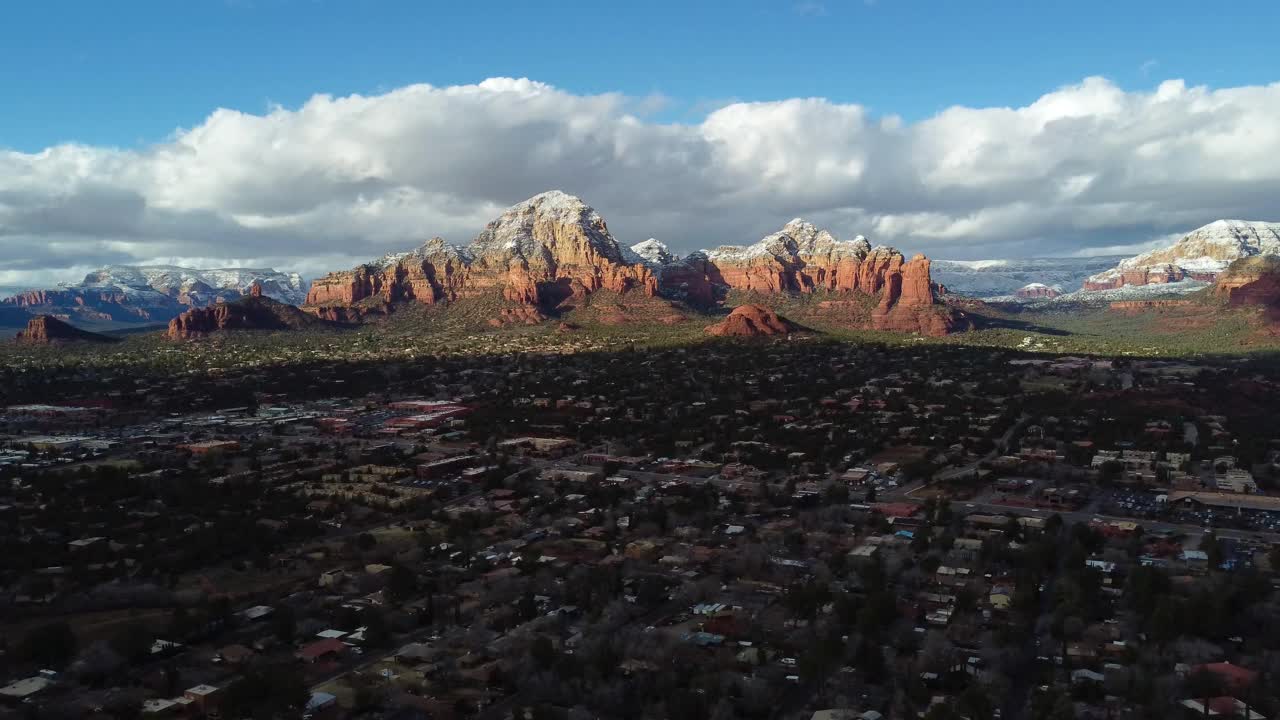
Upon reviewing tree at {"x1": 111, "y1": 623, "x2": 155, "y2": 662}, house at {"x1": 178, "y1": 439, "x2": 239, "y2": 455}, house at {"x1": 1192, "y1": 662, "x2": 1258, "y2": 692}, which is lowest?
house at {"x1": 1192, "y1": 662, "x2": 1258, "y2": 692}

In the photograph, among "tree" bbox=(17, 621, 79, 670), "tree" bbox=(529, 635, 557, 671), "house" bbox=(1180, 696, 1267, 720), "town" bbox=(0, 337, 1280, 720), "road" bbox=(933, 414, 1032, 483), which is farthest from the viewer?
"road" bbox=(933, 414, 1032, 483)

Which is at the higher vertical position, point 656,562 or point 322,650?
point 322,650

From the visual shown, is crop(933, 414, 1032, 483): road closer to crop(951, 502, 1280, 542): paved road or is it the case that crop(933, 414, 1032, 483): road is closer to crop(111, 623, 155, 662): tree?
crop(951, 502, 1280, 542): paved road

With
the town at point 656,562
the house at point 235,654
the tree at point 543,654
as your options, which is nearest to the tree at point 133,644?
the town at point 656,562

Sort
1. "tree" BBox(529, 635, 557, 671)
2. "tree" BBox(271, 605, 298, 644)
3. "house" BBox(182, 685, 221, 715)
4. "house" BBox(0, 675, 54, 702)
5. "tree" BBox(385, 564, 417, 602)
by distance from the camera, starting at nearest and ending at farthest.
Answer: "house" BBox(182, 685, 221, 715) < "house" BBox(0, 675, 54, 702) < "tree" BBox(529, 635, 557, 671) < "tree" BBox(271, 605, 298, 644) < "tree" BBox(385, 564, 417, 602)

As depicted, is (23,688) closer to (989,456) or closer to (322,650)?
(322,650)

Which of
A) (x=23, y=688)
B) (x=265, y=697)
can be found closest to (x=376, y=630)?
(x=265, y=697)

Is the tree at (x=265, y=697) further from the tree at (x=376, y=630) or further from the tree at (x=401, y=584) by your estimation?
the tree at (x=401, y=584)

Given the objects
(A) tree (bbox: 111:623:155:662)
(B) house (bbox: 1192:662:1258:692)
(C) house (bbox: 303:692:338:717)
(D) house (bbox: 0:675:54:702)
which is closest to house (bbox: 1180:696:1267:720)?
(B) house (bbox: 1192:662:1258:692)

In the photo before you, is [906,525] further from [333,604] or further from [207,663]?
[207,663]
